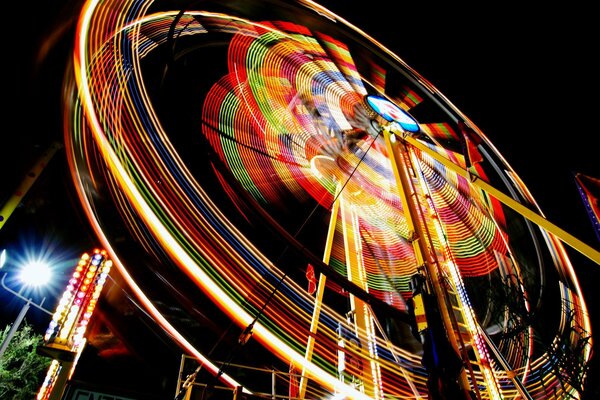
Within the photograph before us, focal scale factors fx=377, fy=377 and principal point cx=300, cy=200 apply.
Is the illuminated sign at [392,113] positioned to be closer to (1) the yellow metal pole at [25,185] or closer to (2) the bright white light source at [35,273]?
(1) the yellow metal pole at [25,185]

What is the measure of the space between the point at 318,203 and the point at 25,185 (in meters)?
5.08

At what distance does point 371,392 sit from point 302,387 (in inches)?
35.6

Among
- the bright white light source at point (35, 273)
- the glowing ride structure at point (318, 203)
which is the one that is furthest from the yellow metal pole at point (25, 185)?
the bright white light source at point (35, 273)

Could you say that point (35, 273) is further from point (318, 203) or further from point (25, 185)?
point (318, 203)

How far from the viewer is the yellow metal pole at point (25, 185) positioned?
565cm

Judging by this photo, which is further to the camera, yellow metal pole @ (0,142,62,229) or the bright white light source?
the bright white light source

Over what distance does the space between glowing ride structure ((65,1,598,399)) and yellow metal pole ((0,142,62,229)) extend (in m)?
1.75

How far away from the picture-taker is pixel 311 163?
8.66 m

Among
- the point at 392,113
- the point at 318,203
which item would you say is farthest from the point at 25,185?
the point at 392,113

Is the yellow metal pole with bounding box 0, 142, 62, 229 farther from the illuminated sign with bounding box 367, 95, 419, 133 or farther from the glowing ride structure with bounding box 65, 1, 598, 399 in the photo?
the illuminated sign with bounding box 367, 95, 419, 133

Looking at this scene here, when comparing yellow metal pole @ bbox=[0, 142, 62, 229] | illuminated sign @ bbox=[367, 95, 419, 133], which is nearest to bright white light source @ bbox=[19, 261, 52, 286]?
yellow metal pole @ bbox=[0, 142, 62, 229]

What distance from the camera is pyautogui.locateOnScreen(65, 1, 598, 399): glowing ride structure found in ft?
15.4

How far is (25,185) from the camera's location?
19.5ft

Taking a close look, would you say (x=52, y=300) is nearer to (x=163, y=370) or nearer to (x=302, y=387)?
(x=163, y=370)
